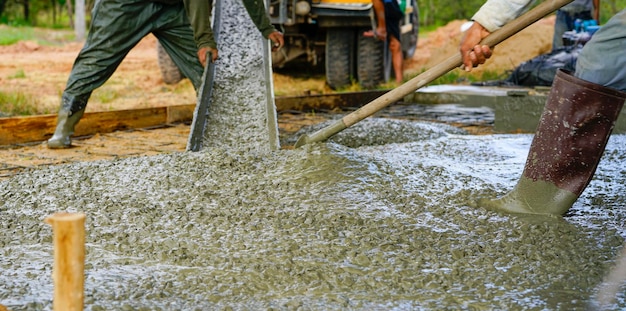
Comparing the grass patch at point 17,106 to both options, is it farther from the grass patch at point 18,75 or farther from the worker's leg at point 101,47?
the grass patch at point 18,75

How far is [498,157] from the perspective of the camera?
3.71 m

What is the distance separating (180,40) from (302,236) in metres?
2.28

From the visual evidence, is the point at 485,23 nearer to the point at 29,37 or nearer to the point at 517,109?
the point at 517,109

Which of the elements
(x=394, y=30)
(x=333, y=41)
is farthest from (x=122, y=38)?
(x=394, y=30)

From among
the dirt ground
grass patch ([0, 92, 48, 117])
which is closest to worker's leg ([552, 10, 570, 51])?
the dirt ground

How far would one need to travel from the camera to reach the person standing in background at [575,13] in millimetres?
7246

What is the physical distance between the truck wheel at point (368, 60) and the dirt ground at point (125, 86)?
414 millimetres

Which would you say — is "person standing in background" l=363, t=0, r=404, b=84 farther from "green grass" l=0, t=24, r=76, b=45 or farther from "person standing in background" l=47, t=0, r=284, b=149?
"green grass" l=0, t=24, r=76, b=45

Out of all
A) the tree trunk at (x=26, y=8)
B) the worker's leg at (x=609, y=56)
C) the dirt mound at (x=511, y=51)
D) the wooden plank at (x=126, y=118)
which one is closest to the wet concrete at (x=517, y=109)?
the wooden plank at (x=126, y=118)

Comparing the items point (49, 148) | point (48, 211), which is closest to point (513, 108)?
point (49, 148)

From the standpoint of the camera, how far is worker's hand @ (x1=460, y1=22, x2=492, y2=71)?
8.23 feet

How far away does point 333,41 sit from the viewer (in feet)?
25.5

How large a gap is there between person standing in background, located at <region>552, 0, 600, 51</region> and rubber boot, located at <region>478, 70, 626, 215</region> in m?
5.15

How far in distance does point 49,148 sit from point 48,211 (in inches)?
71.8
